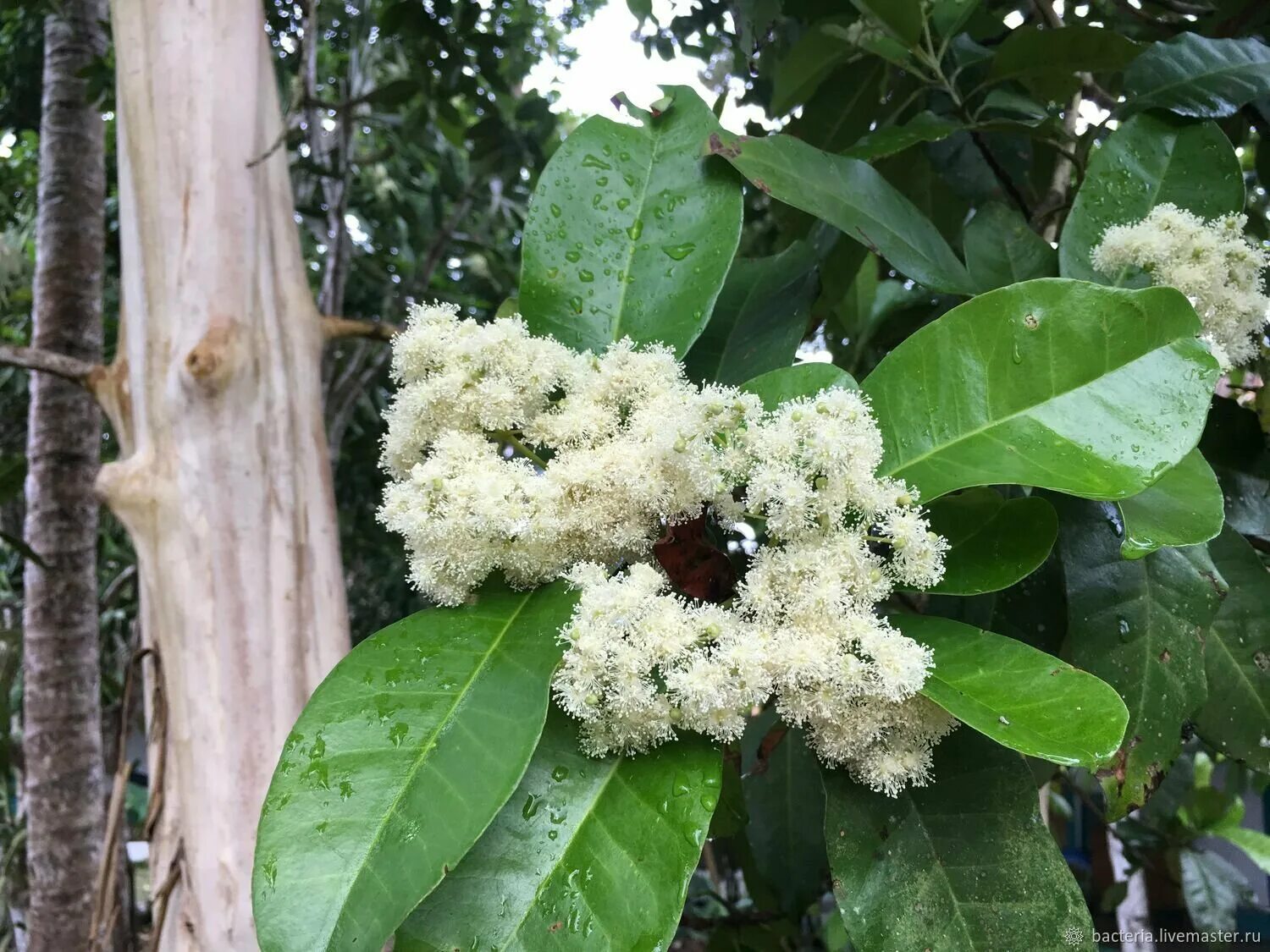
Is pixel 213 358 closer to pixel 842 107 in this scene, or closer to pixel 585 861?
pixel 585 861

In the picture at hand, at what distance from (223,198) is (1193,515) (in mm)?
1026

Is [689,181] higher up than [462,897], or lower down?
higher up

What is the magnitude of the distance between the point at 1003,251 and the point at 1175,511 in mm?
396

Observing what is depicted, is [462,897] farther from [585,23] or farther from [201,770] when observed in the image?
[585,23]

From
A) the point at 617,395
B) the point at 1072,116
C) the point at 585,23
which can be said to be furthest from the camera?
the point at 585,23

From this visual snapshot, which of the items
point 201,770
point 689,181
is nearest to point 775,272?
point 689,181

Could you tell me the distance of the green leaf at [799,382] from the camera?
645mm

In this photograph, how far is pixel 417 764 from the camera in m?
0.53

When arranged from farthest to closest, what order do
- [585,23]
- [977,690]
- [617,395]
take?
[585,23], [617,395], [977,690]

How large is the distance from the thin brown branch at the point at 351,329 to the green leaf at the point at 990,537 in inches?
29.8

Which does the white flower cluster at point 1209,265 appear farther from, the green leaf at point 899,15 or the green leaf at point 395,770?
the green leaf at point 395,770

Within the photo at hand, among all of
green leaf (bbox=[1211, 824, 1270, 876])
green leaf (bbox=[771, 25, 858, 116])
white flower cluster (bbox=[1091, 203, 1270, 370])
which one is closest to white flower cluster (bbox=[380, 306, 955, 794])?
white flower cluster (bbox=[1091, 203, 1270, 370])

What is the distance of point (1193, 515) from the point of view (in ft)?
1.93

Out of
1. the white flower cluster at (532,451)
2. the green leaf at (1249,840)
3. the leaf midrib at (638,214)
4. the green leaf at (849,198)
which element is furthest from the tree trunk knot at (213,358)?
the green leaf at (1249,840)
